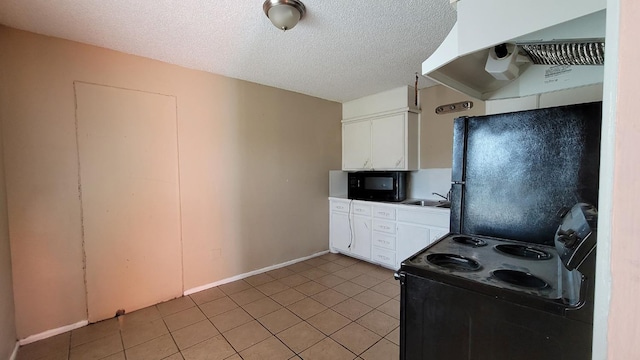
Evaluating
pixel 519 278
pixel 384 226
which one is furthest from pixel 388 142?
pixel 519 278

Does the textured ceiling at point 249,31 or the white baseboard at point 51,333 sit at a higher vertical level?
the textured ceiling at point 249,31

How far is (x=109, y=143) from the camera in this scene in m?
2.19

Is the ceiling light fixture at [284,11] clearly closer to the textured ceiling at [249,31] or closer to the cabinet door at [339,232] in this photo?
the textured ceiling at [249,31]

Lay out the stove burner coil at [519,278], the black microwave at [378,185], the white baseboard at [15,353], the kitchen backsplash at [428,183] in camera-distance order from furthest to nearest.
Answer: the black microwave at [378,185]
the kitchen backsplash at [428,183]
the white baseboard at [15,353]
the stove burner coil at [519,278]

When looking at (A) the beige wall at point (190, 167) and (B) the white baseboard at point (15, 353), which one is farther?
(A) the beige wall at point (190, 167)

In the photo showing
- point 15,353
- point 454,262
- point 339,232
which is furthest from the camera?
point 339,232

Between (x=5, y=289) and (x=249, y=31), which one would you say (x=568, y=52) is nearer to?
(x=249, y=31)

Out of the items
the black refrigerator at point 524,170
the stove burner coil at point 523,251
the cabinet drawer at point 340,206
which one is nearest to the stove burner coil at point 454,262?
the stove burner coil at point 523,251

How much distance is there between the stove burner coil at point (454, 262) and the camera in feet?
3.09

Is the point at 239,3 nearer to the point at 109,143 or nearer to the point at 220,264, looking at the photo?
the point at 109,143

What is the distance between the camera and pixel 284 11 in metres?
1.61

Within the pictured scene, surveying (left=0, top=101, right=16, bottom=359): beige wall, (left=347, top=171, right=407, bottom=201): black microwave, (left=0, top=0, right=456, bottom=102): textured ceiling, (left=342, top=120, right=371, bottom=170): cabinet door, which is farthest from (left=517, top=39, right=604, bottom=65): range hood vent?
(left=0, top=101, right=16, bottom=359): beige wall

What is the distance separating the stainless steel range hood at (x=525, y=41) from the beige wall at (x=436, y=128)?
6.32ft

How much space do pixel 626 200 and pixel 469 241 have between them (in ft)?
3.46
